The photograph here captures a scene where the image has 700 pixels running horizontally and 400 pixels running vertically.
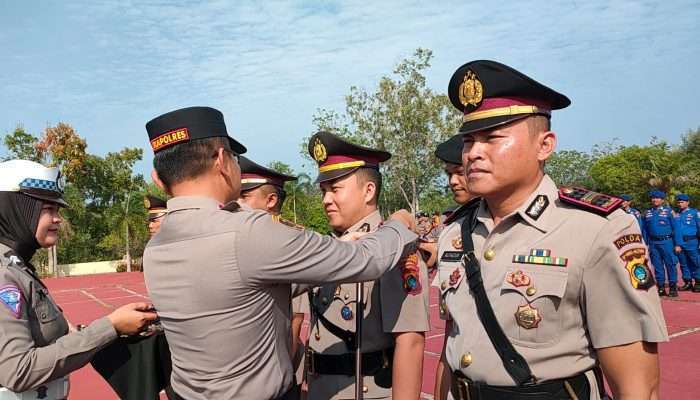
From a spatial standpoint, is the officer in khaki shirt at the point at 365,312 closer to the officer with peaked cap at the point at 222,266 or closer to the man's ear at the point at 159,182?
the officer with peaked cap at the point at 222,266

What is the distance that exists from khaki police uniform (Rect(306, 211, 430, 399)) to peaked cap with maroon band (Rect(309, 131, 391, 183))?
297 millimetres

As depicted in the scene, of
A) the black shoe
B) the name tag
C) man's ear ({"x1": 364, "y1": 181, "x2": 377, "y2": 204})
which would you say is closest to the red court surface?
the black shoe

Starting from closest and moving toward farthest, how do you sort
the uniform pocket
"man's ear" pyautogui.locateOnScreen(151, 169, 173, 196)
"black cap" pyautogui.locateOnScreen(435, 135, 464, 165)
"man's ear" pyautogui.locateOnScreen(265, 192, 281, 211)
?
the uniform pocket < "man's ear" pyautogui.locateOnScreen(151, 169, 173, 196) < "black cap" pyautogui.locateOnScreen(435, 135, 464, 165) < "man's ear" pyautogui.locateOnScreen(265, 192, 281, 211)

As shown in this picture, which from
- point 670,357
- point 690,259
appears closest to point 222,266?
point 670,357

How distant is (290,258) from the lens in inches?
72.5

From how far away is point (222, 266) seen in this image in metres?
1.85

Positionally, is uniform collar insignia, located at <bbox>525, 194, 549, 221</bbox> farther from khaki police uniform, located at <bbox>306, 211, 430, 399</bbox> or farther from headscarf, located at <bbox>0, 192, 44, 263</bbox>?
headscarf, located at <bbox>0, 192, 44, 263</bbox>

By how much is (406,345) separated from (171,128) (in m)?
1.41

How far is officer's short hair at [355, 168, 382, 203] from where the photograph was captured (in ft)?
9.68

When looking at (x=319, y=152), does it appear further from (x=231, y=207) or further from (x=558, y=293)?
(x=558, y=293)

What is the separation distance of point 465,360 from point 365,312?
808mm

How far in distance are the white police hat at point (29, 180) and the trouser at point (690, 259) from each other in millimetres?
11427

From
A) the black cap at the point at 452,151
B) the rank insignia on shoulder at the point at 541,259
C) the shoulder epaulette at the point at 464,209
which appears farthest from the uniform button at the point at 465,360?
the black cap at the point at 452,151

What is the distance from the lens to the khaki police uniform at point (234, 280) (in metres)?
1.85
